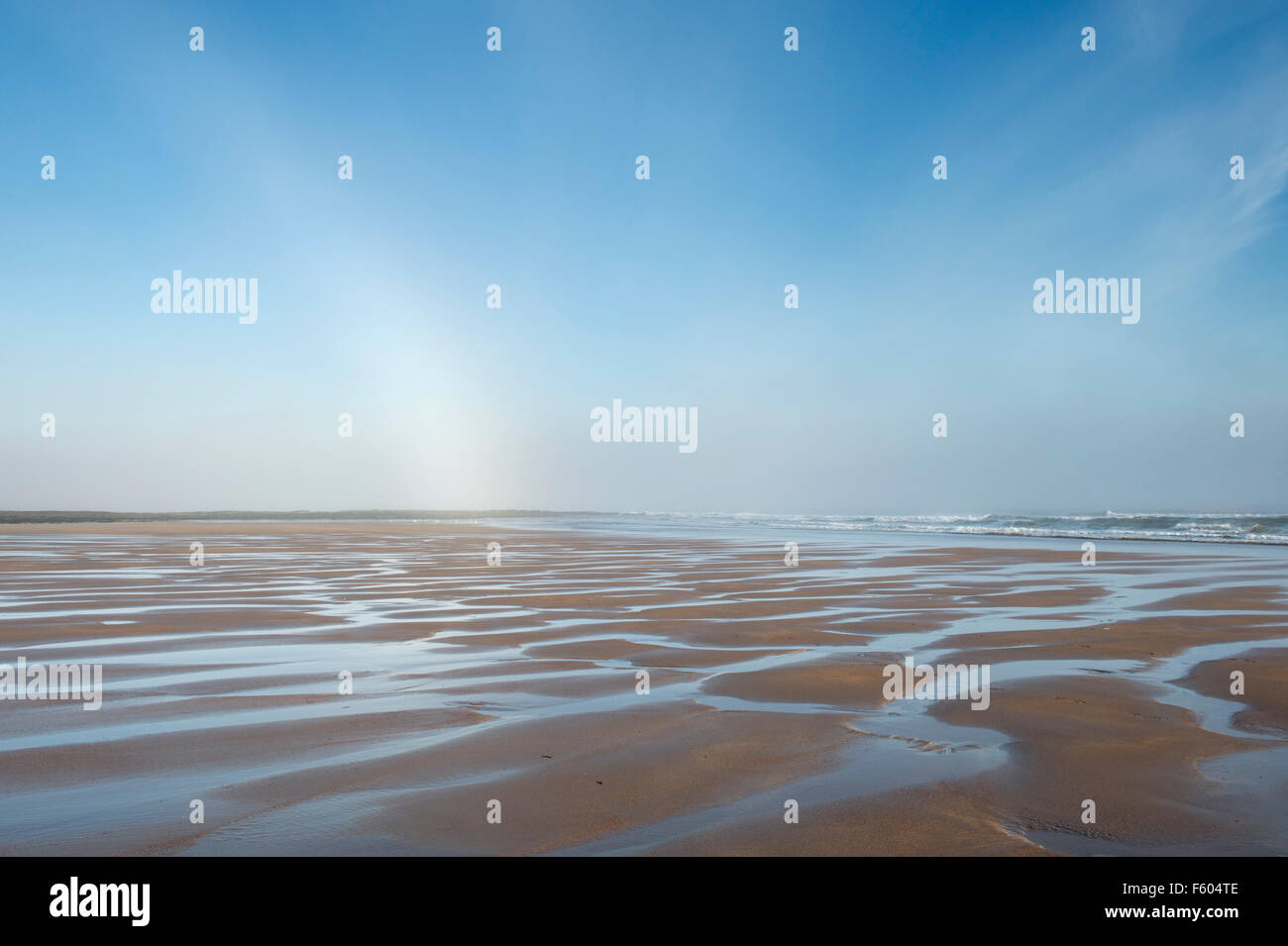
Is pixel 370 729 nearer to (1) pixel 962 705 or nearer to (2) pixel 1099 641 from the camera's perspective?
(1) pixel 962 705

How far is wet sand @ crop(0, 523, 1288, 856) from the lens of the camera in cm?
341

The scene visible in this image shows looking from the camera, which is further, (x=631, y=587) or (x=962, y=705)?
(x=631, y=587)

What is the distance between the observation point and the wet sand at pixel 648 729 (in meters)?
3.41

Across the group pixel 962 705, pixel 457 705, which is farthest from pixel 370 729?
pixel 962 705

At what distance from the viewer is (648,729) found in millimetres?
5000

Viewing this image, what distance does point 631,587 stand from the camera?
1359 cm

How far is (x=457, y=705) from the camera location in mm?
5605
